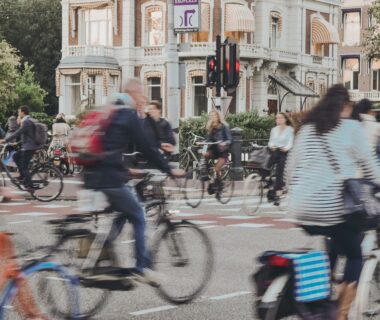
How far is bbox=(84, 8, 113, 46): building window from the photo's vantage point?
144ft

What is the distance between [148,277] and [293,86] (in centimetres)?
3992

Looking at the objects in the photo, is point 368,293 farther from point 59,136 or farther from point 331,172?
point 59,136

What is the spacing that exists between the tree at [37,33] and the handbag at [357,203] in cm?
5304

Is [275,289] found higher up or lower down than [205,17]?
lower down

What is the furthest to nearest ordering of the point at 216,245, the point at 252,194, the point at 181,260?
the point at 252,194 < the point at 216,245 < the point at 181,260

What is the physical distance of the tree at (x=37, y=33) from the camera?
190ft

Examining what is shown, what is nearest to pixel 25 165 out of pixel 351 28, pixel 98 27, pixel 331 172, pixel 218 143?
pixel 218 143

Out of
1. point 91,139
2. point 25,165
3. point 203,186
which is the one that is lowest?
point 203,186

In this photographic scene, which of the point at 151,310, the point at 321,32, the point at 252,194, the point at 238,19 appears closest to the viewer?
the point at 151,310

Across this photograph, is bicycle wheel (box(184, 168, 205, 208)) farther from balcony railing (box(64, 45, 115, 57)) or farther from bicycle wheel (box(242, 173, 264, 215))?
balcony railing (box(64, 45, 115, 57))

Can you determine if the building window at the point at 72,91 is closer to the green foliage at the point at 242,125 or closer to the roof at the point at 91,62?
the roof at the point at 91,62

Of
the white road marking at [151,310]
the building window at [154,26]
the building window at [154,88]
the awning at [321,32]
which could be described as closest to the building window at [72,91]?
the building window at [154,88]

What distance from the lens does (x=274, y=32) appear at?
4641 cm

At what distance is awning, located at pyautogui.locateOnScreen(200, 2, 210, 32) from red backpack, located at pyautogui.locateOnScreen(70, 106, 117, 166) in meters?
36.1
